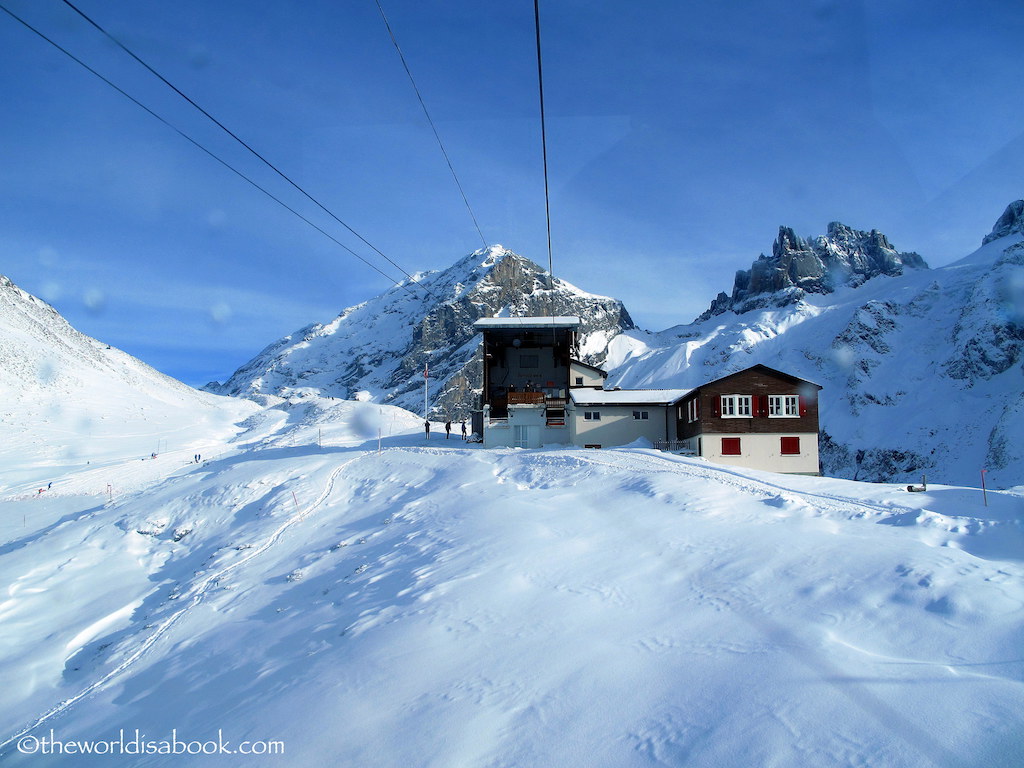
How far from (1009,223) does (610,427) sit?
197 metres

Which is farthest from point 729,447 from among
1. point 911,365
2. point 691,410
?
point 911,365

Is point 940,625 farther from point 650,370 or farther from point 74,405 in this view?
point 650,370

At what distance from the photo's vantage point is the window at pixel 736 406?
3559 centimetres

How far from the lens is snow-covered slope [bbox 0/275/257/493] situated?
6231 centimetres

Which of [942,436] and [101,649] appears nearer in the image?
[101,649]

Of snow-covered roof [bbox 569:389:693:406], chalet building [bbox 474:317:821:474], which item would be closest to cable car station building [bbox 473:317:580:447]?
chalet building [bbox 474:317:821:474]

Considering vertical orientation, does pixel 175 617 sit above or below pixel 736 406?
below

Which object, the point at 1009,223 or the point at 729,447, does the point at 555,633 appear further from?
the point at 1009,223

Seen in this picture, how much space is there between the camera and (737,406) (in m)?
35.8

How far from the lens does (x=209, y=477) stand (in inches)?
1316

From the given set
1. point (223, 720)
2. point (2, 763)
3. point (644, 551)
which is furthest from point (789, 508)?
point (2, 763)

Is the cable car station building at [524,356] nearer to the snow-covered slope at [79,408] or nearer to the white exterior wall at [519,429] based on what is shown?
the white exterior wall at [519,429]

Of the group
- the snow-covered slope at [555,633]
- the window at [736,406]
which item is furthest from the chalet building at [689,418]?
the snow-covered slope at [555,633]

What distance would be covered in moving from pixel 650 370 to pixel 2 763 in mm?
181149
